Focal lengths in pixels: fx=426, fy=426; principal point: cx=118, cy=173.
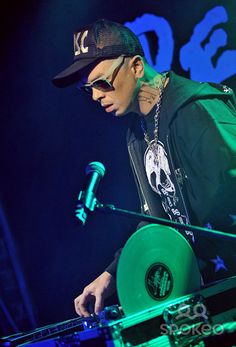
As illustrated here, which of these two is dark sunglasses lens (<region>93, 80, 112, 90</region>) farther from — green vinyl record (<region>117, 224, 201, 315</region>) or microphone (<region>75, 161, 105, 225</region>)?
green vinyl record (<region>117, 224, 201, 315</region>)

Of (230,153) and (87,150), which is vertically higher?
(87,150)

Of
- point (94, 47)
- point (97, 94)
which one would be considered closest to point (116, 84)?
point (97, 94)

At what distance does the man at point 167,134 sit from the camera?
2.21 m

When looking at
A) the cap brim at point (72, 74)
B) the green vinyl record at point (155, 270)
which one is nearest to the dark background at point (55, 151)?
the cap brim at point (72, 74)

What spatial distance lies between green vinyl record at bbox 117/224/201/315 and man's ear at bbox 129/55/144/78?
115 centimetres

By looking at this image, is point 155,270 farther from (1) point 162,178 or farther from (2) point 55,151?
(2) point 55,151

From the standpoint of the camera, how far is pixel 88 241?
336 cm

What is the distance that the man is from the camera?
221 centimetres

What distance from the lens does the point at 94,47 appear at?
8.31 ft

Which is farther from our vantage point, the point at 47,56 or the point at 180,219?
the point at 47,56

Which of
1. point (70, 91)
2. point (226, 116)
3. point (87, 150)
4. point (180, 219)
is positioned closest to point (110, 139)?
point (87, 150)

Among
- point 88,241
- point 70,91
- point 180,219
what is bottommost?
point 180,219

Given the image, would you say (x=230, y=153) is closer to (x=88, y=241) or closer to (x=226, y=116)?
(x=226, y=116)

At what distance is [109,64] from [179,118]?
1.88ft
